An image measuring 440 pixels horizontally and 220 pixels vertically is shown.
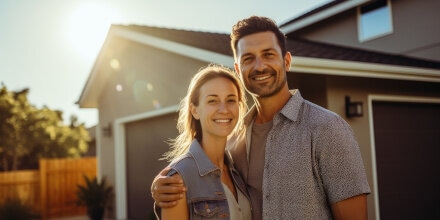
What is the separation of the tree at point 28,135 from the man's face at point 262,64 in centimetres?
1829

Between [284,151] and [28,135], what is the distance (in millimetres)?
19129

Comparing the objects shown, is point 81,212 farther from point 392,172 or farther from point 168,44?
point 392,172

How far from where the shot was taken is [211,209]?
99.7 inches

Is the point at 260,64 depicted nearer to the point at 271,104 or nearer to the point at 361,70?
the point at 271,104

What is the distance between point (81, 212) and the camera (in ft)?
49.5

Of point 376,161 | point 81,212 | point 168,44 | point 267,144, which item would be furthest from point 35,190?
point 267,144

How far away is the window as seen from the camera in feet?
35.2

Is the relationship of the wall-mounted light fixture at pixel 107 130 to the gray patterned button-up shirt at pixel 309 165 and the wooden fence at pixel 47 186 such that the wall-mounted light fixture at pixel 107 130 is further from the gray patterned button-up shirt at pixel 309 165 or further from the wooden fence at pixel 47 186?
the gray patterned button-up shirt at pixel 309 165

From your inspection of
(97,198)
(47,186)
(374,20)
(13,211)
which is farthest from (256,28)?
(47,186)

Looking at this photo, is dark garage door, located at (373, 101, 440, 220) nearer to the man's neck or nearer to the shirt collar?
the man's neck

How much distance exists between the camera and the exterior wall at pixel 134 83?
8172 mm

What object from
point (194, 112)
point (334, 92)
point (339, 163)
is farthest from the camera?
point (334, 92)

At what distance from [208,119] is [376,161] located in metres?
4.98

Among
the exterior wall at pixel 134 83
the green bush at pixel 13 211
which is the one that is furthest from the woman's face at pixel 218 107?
the green bush at pixel 13 211
